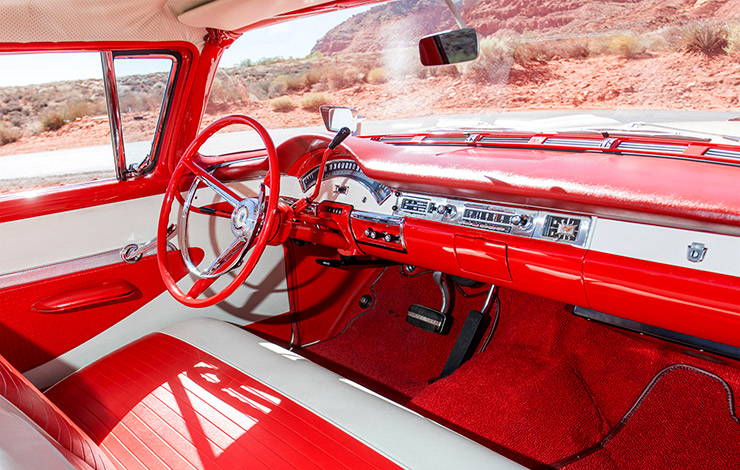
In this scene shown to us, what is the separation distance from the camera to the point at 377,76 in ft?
10.3

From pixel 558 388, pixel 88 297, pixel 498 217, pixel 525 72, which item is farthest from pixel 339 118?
pixel 558 388

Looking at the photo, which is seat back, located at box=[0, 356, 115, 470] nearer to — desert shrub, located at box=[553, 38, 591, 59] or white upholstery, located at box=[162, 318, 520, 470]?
white upholstery, located at box=[162, 318, 520, 470]

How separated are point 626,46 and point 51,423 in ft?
7.37

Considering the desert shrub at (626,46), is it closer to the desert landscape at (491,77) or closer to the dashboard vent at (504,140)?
the desert landscape at (491,77)

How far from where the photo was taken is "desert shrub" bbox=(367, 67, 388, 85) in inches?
119

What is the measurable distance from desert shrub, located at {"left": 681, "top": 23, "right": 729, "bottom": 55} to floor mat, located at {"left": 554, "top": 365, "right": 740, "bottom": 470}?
120 centimetres

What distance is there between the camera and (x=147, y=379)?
69.0 inches

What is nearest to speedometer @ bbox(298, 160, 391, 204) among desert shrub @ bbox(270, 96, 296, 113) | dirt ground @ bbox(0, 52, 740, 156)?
dirt ground @ bbox(0, 52, 740, 156)

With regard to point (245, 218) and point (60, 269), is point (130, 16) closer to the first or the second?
point (245, 218)

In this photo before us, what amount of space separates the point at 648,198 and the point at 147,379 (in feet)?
4.97

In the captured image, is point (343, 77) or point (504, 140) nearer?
point (504, 140)

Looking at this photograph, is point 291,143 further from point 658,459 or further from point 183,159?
point 658,459

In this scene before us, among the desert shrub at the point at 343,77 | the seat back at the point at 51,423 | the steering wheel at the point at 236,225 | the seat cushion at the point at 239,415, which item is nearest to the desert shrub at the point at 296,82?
the desert shrub at the point at 343,77

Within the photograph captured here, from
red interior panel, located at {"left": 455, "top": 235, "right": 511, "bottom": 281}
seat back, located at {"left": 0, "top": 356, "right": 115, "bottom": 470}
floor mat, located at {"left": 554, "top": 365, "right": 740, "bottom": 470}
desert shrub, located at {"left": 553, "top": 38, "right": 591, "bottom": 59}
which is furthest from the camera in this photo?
desert shrub, located at {"left": 553, "top": 38, "right": 591, "bottom": 59}
